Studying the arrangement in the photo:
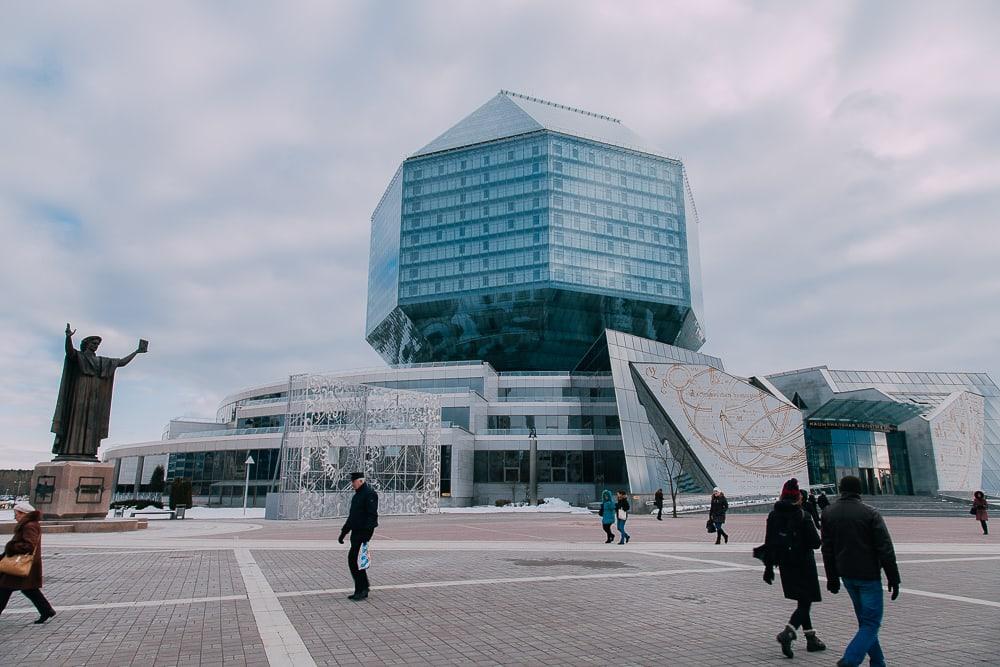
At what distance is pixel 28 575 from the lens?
7664mm

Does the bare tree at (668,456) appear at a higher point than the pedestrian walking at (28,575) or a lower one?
higher

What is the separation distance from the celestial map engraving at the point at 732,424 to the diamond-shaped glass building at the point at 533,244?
103 feet

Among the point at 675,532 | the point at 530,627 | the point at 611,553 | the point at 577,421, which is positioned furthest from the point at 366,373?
the point at 530,627

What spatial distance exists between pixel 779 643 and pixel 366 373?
67.8 m

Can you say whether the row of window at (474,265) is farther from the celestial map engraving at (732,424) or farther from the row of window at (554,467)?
the celestial map engraving at (732,424)

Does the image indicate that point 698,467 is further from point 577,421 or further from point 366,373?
point 366,373

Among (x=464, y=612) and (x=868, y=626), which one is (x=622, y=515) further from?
(x=868, y=626)

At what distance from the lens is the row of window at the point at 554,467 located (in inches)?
2431

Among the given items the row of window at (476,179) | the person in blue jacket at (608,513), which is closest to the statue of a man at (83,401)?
the person in blue jacket at (608,513)

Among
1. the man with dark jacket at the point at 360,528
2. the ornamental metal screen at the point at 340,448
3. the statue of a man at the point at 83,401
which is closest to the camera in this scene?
the man with dark jacket at the point at 360,528

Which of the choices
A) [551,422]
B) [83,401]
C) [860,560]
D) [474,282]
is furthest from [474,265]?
[860,560]

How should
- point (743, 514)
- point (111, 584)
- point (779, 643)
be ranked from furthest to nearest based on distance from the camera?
1. point (743, 514)
2. point (111, 584)
3. point (779, 643)

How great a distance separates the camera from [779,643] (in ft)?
22.4

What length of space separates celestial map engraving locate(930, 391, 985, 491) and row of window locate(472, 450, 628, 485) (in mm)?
27339
